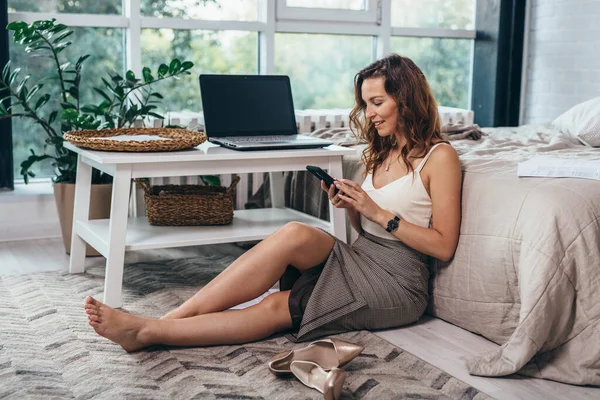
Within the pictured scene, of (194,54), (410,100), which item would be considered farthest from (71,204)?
Answer: (410,100)

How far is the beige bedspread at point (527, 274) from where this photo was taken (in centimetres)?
183

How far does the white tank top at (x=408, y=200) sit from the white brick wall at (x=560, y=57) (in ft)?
7.67

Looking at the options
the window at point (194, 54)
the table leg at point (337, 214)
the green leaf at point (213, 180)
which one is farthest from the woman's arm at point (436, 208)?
the window at point (194, 54)

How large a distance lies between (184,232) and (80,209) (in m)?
0.45

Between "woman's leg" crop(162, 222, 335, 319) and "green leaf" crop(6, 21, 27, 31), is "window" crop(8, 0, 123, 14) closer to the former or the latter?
"green leaf" crop(6, 21, 27, 31)

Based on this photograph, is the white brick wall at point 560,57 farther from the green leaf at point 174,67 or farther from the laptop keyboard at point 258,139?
the green leaf at point 174,67

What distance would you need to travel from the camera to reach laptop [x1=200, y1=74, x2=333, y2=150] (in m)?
2.73

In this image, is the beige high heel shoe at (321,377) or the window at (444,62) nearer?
the beige high heel shoe at (321,377)

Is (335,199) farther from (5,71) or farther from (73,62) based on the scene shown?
(73,62)

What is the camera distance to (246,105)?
110 inches

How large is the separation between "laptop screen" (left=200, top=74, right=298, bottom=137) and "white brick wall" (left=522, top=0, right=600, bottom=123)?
2.01m

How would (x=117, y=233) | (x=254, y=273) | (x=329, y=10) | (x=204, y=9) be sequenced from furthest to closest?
(x=329, y=10), (x=204, y=9), (x=117, y=233), (x=254, y=273)

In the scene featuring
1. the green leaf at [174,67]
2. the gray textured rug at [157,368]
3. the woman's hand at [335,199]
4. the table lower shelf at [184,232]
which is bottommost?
the gray textured rug at [157,368]

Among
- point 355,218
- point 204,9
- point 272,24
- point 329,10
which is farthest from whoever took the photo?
point 329,10
